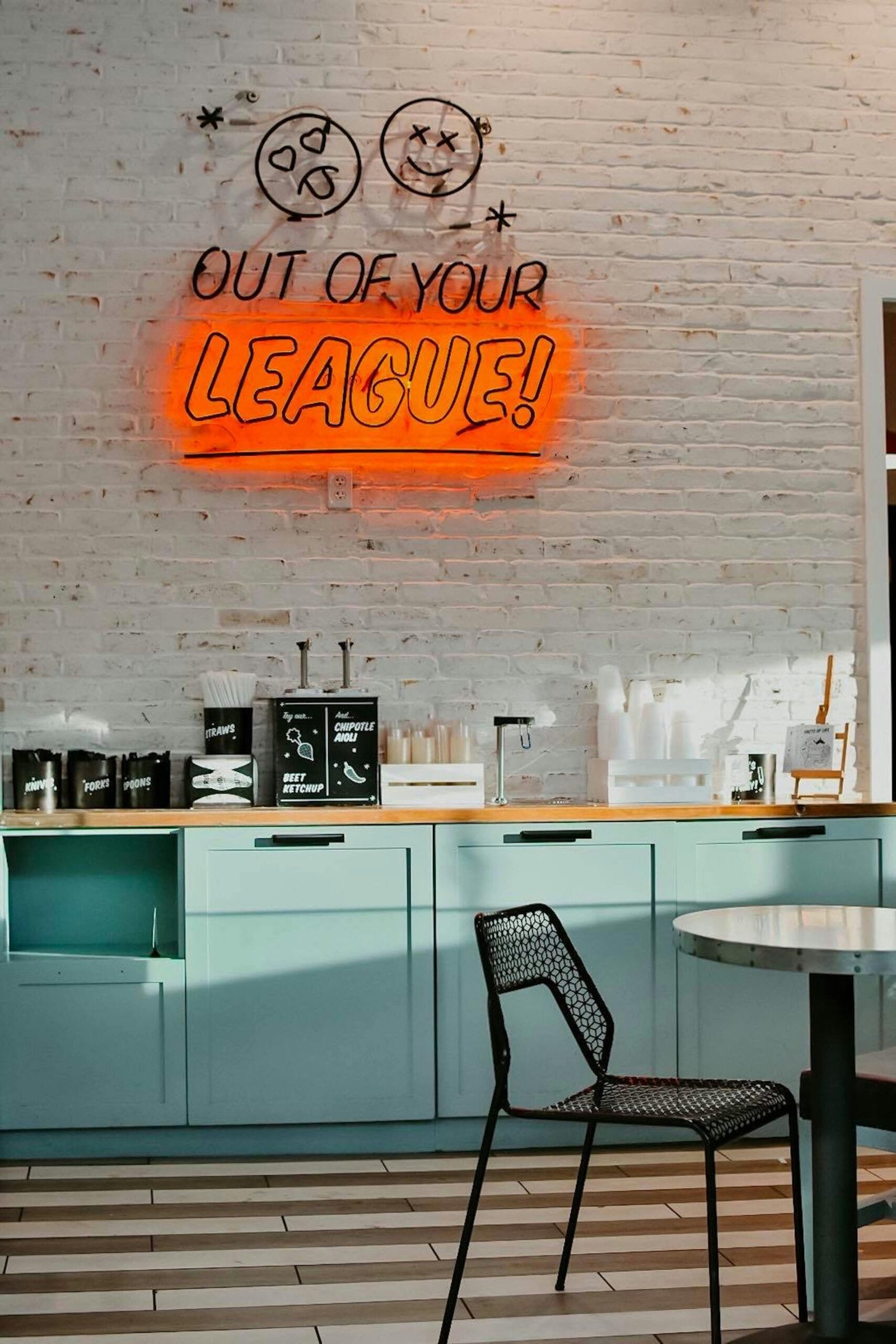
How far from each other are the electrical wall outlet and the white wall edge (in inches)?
69.7

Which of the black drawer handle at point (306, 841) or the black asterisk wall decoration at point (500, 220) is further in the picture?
the black asterisk wall decoration at point (500, 220)

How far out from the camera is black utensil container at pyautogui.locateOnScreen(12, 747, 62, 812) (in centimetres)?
429

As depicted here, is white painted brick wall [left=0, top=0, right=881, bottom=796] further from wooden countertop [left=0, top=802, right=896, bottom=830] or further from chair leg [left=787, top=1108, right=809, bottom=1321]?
chair leg [left=787, top=1108, right=809, bottom=1321]

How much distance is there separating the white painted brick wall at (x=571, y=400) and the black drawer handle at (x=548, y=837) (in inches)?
21.9

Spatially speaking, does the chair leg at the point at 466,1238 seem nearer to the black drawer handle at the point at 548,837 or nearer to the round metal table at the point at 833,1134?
the round metal table at the point at 833,1134

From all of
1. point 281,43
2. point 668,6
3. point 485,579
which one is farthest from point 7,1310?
point 668,6

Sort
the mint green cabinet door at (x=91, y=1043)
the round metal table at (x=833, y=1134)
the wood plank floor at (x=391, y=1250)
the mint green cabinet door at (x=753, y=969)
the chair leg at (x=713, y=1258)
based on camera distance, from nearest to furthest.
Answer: the chair leg at (x=713, y=1258), the round metal table at (x=833, y=1134), the wood plank floor at (x=391, y=1250), the mint green cabinet door at (x=91, y=1043), the mint green cabinet door at (x=753, y=969)

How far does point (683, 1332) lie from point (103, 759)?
7.84ft

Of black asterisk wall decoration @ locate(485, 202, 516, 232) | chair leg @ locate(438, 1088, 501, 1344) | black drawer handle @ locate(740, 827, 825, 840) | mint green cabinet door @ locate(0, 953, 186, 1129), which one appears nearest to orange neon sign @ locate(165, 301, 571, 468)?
black asterisk wall decoration @ locate(485, 202, 516, 232)

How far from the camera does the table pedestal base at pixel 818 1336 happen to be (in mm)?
2613

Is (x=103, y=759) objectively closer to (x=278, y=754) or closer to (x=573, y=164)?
(x=278, y=754)

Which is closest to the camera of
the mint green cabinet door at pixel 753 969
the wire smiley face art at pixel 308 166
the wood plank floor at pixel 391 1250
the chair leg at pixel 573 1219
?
the wood plank floor at pixel 391 1250

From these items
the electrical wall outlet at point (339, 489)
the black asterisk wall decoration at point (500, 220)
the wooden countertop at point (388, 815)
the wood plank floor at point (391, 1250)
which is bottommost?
the wood plank floor at point (391, 1250)

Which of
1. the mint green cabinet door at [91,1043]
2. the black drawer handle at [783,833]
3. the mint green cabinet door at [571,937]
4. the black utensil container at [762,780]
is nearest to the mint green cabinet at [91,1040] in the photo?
the mint green cabinet door at [91,1043]
